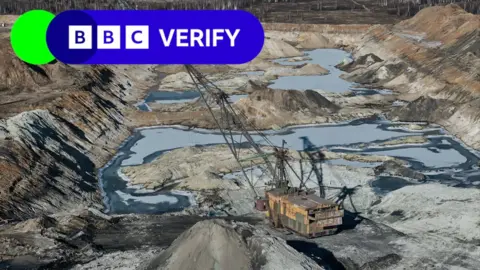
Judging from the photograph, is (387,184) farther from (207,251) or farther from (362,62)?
(362,62)

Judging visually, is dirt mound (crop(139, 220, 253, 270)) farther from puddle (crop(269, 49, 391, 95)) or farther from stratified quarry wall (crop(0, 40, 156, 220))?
puddle (crop(269, 49, 391, 95))

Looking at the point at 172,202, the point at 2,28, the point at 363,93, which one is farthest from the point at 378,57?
the point at 172,202

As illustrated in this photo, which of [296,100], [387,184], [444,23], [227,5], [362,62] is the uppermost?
[227,5]

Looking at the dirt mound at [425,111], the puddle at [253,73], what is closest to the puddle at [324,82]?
the puddle at [253,73]

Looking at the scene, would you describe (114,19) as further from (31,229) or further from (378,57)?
(378,57)

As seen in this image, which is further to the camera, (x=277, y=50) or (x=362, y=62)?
(x=277, y=50)

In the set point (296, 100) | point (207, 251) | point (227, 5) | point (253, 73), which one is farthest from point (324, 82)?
point (227, 5)

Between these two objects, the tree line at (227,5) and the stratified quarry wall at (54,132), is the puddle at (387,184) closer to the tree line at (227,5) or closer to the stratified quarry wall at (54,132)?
the stratified quarry wall at (54,132)

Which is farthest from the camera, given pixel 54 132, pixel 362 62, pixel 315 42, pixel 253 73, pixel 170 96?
pixel 315 42
